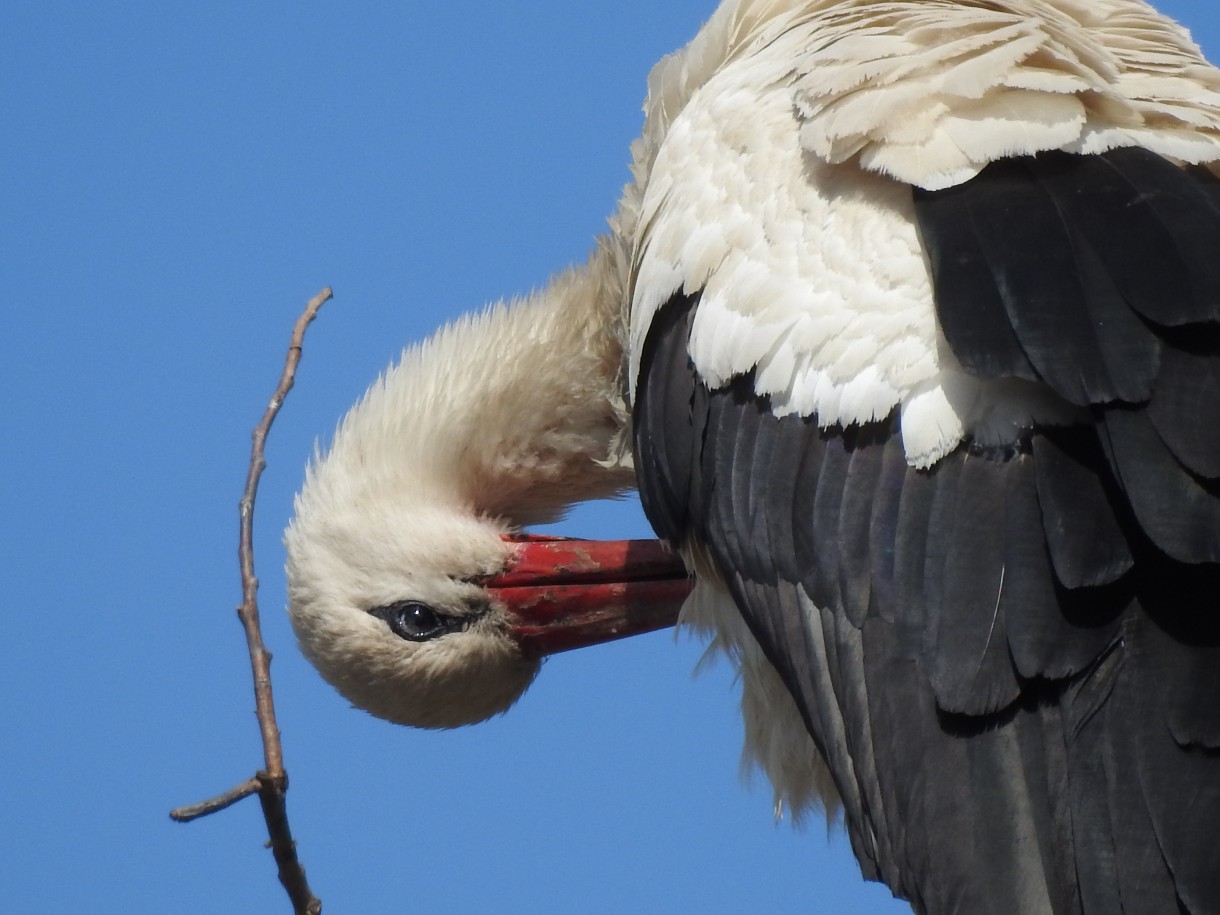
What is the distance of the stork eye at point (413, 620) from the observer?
210 inches

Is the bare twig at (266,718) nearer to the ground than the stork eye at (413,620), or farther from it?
nearer to the ground

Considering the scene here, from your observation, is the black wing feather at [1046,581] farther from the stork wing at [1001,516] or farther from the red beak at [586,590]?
the red beak at [586,590]

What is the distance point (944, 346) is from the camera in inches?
144

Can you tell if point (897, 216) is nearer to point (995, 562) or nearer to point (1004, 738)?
point (995, 562)

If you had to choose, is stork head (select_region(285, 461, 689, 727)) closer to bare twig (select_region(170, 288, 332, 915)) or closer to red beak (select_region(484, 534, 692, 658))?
red beak (select_region(484, 534, 692, 658))

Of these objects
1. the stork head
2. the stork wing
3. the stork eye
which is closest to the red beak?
the stork head

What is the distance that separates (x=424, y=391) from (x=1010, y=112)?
2.06m

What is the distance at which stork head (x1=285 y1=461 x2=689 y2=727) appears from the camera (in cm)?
528

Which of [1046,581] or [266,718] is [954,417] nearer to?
[1046,581]

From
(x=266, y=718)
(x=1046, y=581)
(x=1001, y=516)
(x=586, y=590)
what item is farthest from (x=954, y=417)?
(x=586, y=590)

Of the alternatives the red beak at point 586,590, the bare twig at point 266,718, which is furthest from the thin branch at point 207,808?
the red beak at point 586,590

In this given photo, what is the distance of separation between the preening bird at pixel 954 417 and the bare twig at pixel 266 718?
85 centimetres

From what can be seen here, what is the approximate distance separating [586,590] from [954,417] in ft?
5.98

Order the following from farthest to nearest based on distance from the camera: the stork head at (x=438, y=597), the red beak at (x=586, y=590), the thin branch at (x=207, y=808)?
the stork head at (x=438, y=597) → the red beak at (x=586, y=590) → the thin branch at (x=207, y=808)
